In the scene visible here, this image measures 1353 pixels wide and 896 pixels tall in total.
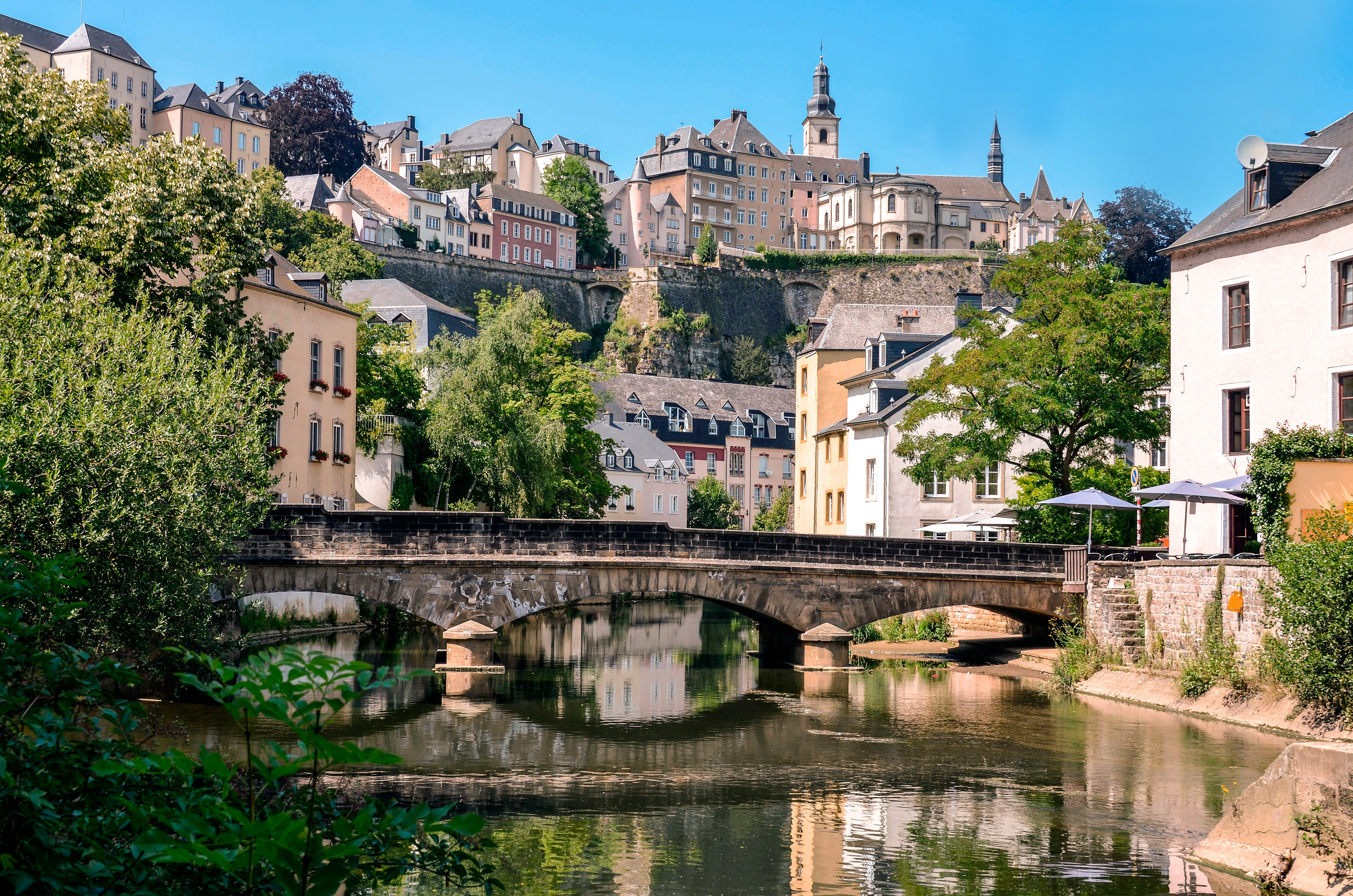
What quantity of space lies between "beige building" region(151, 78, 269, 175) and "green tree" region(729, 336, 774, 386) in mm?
39353

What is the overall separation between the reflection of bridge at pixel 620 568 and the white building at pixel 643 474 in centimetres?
3726

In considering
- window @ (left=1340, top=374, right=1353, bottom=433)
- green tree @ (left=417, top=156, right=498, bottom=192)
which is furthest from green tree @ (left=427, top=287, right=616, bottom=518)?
green tree @ (left=417, top=156, right=498, bottom=192)

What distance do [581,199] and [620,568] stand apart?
95.8m

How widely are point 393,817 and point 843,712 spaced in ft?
68.5

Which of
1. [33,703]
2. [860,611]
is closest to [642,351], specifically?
[860,611]

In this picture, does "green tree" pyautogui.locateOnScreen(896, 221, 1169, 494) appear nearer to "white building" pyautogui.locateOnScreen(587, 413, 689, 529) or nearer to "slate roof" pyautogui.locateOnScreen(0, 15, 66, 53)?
"white building" pyautogui.locateOnScreen(587, 413, 689, 529)

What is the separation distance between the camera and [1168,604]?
26297 millimetres

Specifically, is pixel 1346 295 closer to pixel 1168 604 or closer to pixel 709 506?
pixel 1168 604

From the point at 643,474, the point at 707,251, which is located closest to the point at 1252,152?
the point at 643,474

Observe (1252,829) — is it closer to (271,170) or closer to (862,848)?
(862,848)

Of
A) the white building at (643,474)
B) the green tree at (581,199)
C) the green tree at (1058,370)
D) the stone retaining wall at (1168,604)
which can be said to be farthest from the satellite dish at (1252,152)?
the green tree at (581,199)

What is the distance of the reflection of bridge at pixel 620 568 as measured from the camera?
28891 millimetres

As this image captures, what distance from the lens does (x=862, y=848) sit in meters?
14.5

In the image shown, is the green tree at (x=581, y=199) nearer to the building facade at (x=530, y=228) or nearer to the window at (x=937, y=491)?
the building facade at (x=530, y=228)
